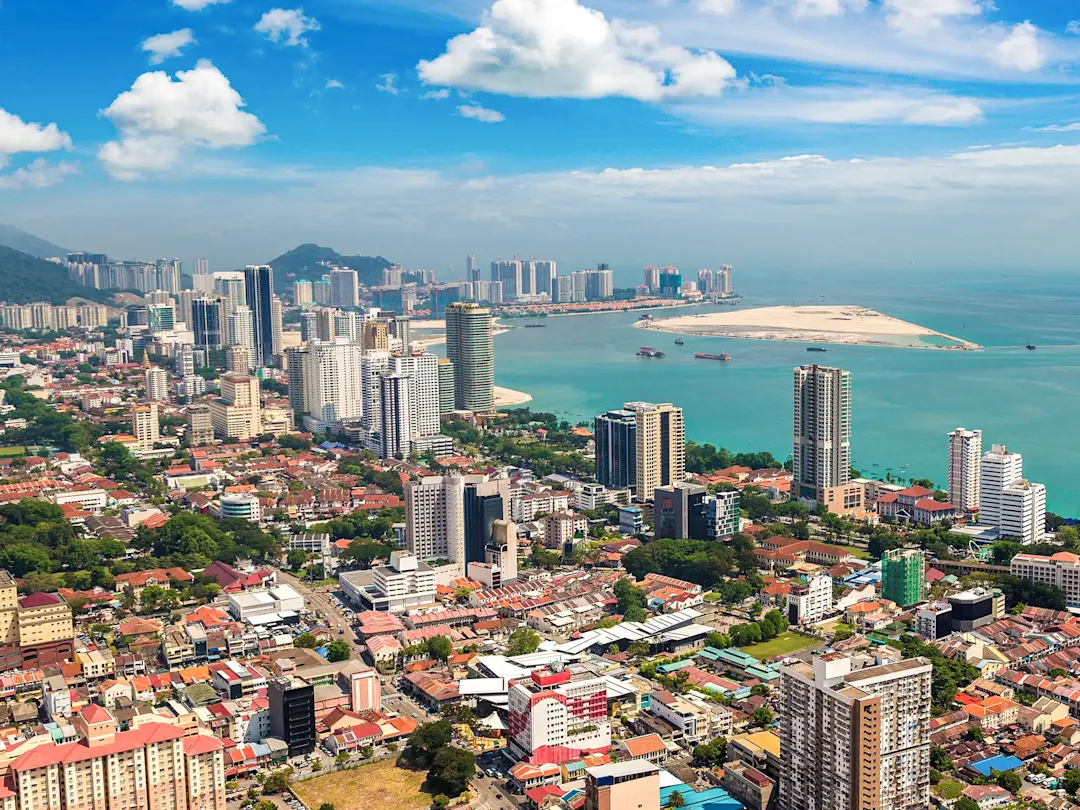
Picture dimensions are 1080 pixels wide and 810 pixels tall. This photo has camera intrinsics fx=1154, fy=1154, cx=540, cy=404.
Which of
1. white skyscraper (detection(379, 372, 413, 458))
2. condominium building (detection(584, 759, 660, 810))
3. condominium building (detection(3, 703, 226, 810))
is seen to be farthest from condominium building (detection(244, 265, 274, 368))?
condominium building (detection(584, 759, 660, 810))

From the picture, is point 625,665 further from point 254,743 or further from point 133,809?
point 133,809

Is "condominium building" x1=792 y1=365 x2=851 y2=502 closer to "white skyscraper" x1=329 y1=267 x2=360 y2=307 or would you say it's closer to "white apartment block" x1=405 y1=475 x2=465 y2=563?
"white apartment block" x1=405 y1=475 x2=465 y2=563

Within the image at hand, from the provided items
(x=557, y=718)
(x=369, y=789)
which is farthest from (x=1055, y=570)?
(x=369, y=789)

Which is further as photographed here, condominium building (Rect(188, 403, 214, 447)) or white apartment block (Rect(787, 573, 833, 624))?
condominium building (Rect(188, 403, 214, 447))

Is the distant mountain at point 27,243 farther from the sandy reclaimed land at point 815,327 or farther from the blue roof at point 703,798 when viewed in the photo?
the blue roof at point 703,798

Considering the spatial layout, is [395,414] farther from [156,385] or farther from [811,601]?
[811,601]

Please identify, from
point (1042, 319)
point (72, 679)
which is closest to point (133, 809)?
point (72, 679)

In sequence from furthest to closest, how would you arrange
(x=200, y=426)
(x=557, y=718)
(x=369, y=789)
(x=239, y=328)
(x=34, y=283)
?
(x=34, y=283), (x=239, y=328), (x=200, y=426), (x=557, y=718), (x=369, y=789)
